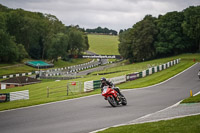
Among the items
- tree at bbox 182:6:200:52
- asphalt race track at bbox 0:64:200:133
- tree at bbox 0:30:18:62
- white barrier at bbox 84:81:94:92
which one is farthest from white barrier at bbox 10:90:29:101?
tree at bbox 182:6:200:52

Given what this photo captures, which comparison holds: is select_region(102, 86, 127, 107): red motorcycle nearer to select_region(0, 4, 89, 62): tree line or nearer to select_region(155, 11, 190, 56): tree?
select_region(155, 11, 190, 56): tree

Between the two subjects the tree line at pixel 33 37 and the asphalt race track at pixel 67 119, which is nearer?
the asphalt race track at pixel 67 119

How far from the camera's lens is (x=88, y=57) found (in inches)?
5079

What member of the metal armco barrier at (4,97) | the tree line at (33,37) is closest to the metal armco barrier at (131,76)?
the metal armco barrier at (4,97)

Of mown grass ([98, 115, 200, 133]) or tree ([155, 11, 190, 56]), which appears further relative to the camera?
tree ([155, 11, 190, 56])

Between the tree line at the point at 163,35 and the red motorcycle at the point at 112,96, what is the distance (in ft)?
233

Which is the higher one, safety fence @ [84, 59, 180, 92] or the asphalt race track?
the asphalt race track

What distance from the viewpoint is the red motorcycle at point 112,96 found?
1705cm

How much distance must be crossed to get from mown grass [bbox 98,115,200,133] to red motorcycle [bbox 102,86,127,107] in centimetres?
555

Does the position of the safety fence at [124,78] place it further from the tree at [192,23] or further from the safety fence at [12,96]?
the tree at [192,23]

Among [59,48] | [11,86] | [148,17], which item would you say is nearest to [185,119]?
[11,86]

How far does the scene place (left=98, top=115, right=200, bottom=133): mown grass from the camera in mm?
9930

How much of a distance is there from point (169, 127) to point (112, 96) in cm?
733

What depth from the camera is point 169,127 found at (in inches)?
413
